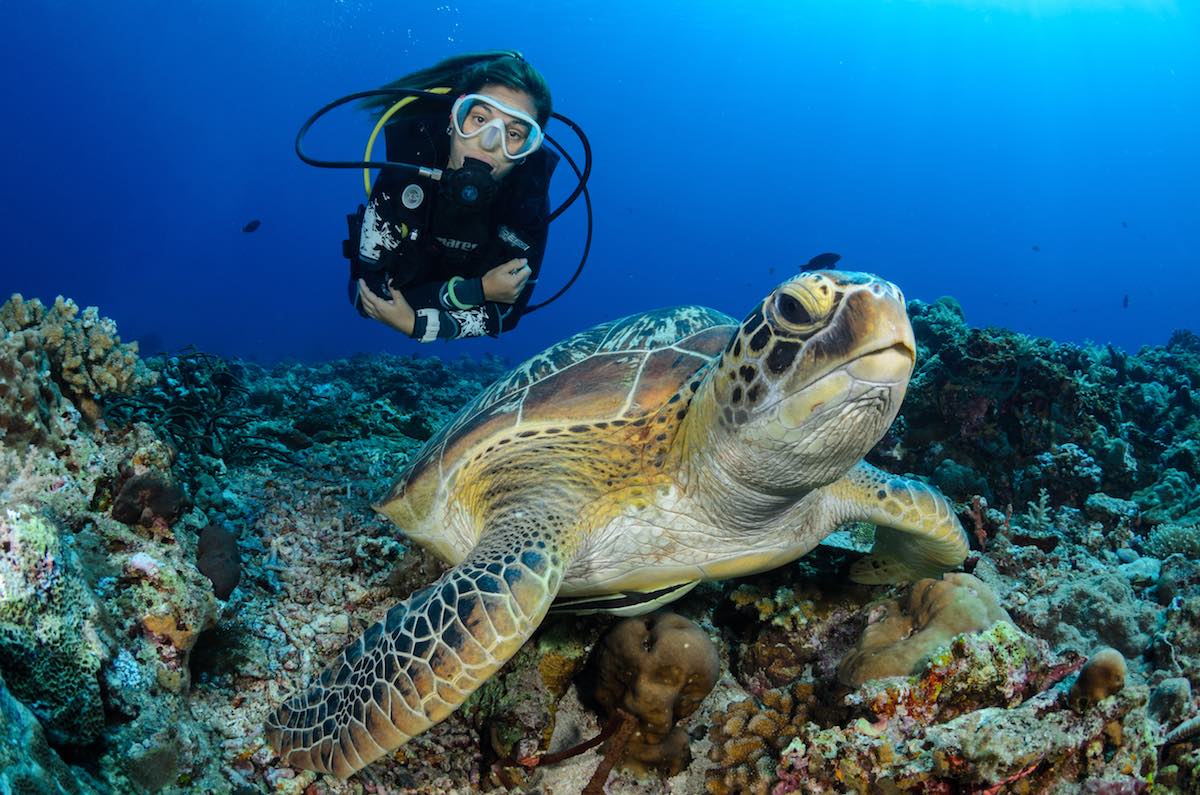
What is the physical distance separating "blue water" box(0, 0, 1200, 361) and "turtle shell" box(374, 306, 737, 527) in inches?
2149

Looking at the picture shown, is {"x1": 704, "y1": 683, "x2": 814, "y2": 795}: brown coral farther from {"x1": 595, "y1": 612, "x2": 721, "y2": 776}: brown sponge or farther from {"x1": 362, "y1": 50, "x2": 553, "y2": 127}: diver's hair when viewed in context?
{"x1": 362, "y1": 50, "x2": 553, "y2": 127}: diver's hair

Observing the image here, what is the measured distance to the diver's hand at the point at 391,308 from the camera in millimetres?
4159

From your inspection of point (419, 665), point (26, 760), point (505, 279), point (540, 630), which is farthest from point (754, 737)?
point (505, 279)

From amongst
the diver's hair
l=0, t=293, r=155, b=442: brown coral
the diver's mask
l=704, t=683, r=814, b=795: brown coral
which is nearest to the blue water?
the diver's hair

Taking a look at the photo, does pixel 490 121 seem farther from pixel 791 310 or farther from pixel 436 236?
pixel 791 310

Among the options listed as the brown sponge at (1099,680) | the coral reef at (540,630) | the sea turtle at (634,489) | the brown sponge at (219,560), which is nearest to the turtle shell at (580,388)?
the sea turtle at (634,489)

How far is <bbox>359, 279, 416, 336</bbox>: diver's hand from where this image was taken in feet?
13.6

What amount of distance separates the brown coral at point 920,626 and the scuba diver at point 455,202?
122 inches

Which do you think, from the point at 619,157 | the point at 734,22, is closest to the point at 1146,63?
the point at 734,22

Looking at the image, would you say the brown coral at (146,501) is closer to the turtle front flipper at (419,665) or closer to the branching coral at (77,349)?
the branching coral at (77,349)

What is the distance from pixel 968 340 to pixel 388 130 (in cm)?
473

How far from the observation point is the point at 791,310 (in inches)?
73.1

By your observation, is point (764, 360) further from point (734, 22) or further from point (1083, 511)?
point (734, 22)

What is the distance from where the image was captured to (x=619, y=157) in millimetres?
123125
